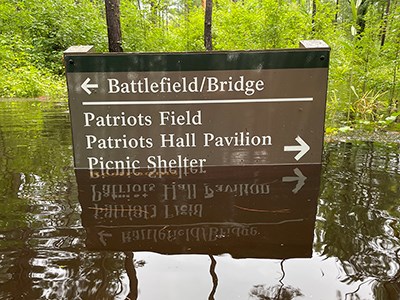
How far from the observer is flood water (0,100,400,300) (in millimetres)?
2172

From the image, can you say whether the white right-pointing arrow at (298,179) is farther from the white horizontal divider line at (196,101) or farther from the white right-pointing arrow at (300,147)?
the white horizontal divider line at (196,101)

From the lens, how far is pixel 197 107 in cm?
413

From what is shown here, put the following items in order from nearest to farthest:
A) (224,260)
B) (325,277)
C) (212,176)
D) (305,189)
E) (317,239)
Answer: (325,277)
(224,260)
(317,239)
(305,189)
(212,176)

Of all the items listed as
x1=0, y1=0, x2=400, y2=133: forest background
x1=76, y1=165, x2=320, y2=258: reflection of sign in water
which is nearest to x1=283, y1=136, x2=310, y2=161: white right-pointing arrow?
x1=76, y1=165, x2=320, y2=258: reflection of sign in water

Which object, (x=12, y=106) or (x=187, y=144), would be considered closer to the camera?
(x=187, y=144)

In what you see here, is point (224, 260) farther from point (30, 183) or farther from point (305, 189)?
point (30, 183)

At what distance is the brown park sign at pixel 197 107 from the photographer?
159 inches

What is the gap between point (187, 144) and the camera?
13.7 ft

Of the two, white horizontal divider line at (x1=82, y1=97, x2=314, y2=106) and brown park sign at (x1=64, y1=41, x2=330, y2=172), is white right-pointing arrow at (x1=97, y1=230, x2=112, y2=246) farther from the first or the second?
white horizontal divider line at (x1=82, y1=97, x2=314, y2=106)

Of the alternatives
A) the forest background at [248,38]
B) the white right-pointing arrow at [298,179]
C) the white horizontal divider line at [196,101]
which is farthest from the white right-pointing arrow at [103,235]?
the forest background at [248,38]

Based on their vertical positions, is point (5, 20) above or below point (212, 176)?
above

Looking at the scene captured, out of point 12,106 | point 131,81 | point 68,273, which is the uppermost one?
point 131,81

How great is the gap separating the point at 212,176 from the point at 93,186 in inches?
46.8

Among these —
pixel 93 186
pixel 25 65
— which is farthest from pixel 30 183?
pixel 25 65
